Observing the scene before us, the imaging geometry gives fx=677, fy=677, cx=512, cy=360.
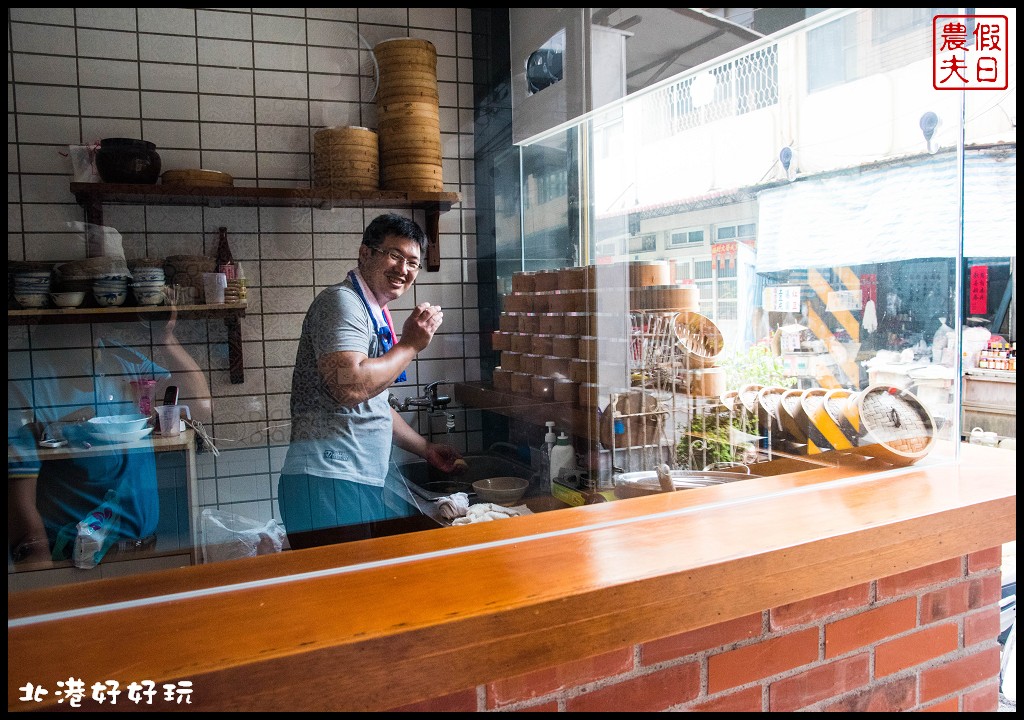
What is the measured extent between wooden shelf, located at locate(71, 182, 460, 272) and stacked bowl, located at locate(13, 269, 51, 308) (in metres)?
0.10

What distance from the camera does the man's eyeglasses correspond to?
96cm

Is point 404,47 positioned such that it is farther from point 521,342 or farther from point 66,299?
point 66,299

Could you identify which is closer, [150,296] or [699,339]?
[150,296]

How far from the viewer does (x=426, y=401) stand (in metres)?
0.98

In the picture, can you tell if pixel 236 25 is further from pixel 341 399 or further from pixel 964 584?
pixel 964 584

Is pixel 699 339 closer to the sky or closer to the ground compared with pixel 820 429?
closer to the sky

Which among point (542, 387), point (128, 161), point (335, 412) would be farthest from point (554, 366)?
point (128, 161)

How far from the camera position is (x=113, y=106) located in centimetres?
91

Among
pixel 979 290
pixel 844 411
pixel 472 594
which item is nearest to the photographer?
pixel 472 594

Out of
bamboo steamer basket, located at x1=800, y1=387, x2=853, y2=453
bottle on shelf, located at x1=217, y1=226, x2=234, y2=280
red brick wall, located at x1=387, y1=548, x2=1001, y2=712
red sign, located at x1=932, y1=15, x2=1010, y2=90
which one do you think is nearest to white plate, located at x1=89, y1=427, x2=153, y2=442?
bottle on shelf, located at x1=217, y1=226, x2=234, y2=280

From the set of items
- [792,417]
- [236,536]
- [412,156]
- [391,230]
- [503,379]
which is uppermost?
[412,156]

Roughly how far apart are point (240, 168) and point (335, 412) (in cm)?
36

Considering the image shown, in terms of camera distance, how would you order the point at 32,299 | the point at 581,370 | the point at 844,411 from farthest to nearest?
1. the point at 844,411
2. the point at 581,370
3. the point at 32,299

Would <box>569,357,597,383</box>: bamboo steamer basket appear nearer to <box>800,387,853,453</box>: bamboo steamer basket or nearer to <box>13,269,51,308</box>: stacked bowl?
<box>800,387,853,453</box>: bamboo steamer basket
